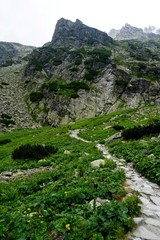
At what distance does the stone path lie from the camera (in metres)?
6.36

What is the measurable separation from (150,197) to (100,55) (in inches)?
3987

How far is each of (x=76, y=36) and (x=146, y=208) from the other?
181444 millimetres

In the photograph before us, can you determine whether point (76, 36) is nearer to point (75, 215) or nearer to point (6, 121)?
point (6, 121)

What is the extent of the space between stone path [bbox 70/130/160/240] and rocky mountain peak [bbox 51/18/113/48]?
500 feet

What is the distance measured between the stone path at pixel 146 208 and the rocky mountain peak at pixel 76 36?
152m

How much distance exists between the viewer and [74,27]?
191 metres

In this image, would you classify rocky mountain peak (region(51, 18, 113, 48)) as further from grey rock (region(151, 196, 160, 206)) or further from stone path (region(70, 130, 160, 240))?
grey rock (region(151, 196, 160, 206))

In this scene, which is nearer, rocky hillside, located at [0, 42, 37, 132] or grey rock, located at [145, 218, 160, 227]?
grey rock, located at [145, 218, 160, 227]

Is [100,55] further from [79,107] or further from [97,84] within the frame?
[79,107]

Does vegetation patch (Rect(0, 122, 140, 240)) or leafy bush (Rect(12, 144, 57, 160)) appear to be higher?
vegetation patch (Rect(0, 122, 140, 240))

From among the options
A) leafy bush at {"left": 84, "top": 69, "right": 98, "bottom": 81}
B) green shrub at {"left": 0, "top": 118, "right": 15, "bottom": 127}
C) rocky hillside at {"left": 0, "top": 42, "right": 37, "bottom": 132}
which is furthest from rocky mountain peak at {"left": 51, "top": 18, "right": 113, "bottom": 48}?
green shrub at {"left": 0, "top": 118, "right": 15, "bottom": 127}

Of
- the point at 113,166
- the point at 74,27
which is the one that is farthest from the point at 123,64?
the point at 74,27

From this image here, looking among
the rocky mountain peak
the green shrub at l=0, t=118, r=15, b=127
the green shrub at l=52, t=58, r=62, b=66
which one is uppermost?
the rocky mountain peak

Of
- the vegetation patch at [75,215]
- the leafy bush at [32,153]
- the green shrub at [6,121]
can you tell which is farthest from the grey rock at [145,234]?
the green shrub at [6,121]
